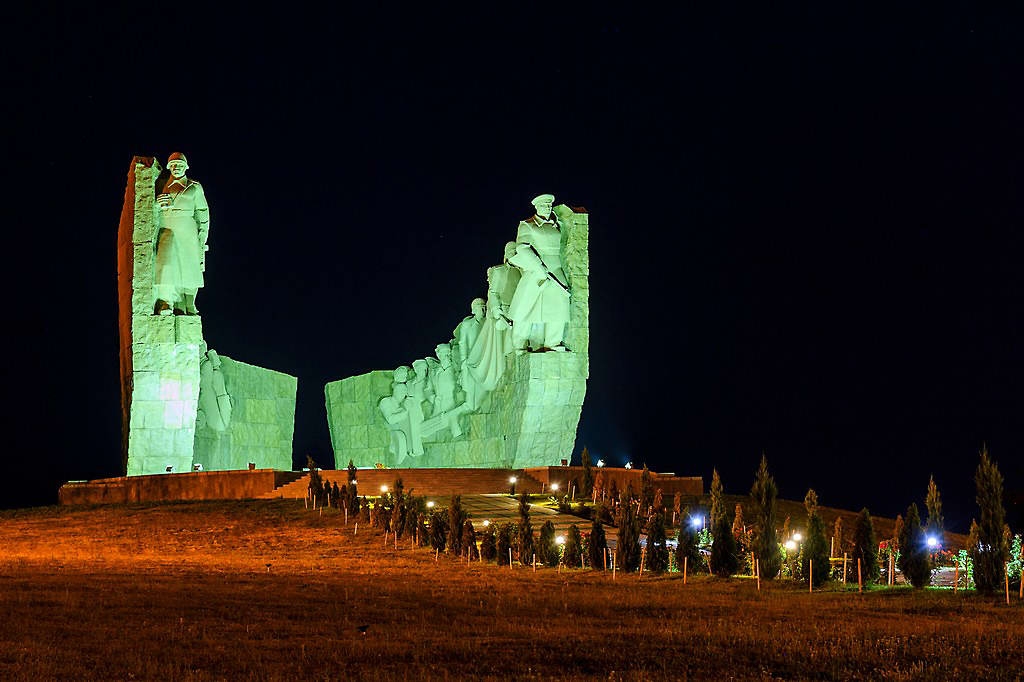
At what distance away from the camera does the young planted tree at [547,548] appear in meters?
13.7

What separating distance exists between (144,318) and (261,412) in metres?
4.62

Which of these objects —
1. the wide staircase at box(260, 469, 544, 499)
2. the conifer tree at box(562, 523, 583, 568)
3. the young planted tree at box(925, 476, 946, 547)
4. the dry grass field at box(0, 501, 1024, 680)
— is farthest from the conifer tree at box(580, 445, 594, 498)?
the young planted tree at box(925, 476, 946, 547)

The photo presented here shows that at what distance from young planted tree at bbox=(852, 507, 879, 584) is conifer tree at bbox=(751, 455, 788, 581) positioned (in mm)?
751

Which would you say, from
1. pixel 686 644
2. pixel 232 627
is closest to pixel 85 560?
pixel 232 627

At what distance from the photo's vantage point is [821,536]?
11648mm

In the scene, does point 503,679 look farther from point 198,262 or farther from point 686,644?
point 198,262

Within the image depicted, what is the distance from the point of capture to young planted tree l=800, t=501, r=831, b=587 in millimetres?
11625

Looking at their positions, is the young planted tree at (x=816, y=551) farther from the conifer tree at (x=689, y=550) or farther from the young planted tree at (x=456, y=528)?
the young planted tree at (x=456, y=528)

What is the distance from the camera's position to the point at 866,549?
11719 mm

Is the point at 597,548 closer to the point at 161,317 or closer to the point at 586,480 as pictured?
the point at 586,480

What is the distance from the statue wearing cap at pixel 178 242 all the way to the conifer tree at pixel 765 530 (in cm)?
1463

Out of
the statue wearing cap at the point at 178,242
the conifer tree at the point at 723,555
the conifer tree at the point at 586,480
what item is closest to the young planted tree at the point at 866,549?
the conifer tree at the point at 723,555

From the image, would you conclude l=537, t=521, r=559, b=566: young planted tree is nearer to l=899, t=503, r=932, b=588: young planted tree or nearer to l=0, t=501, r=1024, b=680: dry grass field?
l=0, t=501, r=1024, b=680: dry grass field

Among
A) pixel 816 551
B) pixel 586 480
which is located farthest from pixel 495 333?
pixel 816 551
